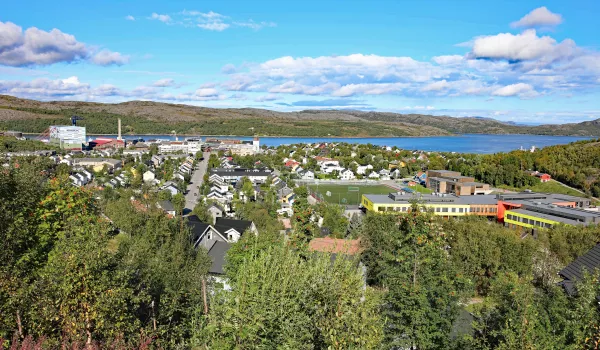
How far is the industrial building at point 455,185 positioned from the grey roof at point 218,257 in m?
20.0

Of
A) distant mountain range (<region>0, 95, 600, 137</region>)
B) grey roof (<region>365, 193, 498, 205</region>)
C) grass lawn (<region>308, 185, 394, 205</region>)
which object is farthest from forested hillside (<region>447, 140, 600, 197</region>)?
distant mountain range (<region>0, 95, 600, 137</region>)

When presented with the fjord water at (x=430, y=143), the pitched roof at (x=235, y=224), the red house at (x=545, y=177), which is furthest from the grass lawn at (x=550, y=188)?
the fjord water at (x=430, y=143)

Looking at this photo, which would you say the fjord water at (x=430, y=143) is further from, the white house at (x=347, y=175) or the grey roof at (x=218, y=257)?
the grey roof at (x=218, y=257)

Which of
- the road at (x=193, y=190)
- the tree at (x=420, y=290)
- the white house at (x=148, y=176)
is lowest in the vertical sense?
the road at (x=193, y=190)

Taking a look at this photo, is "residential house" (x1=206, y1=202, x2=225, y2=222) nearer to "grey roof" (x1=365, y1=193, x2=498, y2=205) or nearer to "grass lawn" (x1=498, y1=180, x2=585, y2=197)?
"grey roof" (x1=365, y1=193, x2=498, y2=205)

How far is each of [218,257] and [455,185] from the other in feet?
69.4

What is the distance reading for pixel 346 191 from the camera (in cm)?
2914

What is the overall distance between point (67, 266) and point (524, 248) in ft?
32.6

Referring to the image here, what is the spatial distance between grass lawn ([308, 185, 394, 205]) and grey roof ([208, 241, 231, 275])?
1520 cm

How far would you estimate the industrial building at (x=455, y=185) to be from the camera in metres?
25.8

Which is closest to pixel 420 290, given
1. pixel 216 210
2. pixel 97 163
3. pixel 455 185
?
pixel 216 210

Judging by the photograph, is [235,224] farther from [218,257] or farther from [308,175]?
[308,175]

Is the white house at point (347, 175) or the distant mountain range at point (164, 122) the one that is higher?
the distant mountain range at point (164, 122)

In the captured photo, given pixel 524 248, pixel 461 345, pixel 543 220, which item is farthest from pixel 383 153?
pixel 461 345
